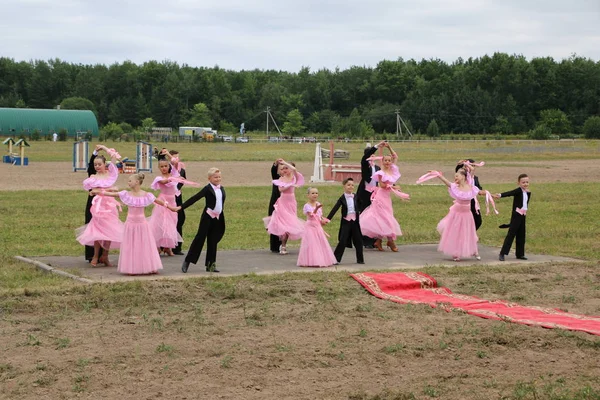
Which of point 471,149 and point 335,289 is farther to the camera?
point 471,149

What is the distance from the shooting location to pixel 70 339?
918 centimetres

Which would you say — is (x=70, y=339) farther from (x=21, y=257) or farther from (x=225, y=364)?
(x=21, y=257)

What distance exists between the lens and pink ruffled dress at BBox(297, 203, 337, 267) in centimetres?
1459

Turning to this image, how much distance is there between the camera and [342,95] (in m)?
141

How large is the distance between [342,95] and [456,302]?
13063cm

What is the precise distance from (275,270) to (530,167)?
37733 millimetres

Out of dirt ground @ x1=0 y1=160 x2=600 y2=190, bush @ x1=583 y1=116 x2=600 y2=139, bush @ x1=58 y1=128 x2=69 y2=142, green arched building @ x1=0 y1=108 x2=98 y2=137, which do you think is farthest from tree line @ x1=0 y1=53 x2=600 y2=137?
dirt ground @ x1=0 y1=160 x2=600 y2=190

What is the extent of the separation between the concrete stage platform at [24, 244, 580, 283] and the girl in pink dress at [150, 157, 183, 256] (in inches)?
11.5

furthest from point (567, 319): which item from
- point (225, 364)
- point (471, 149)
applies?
point (471, 149)

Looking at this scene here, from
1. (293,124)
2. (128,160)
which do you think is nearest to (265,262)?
(128,160)

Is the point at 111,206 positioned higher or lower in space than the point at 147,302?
higher

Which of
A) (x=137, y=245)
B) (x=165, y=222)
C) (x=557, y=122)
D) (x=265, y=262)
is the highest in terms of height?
(x=557, y=122)

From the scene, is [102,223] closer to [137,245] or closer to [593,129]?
[137,245]

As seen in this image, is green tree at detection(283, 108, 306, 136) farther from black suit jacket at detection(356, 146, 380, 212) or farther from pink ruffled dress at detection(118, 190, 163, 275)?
pink ruffled dress at detection(118, 190, 163, 275)
